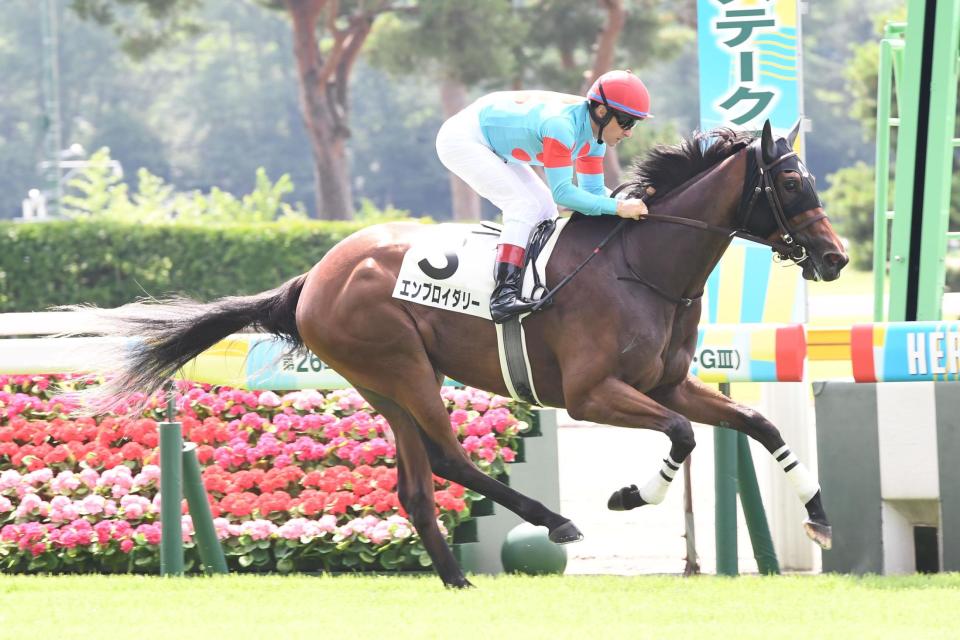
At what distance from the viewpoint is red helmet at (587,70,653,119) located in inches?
201

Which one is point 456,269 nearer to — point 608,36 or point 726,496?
point 726,496

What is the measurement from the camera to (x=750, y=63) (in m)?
6.51

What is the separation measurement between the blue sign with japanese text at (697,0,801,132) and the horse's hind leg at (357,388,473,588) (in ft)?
6.72

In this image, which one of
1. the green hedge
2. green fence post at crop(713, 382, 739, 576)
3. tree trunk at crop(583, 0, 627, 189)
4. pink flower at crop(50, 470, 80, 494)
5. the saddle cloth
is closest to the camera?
the saddle cloth

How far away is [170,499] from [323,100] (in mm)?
21983

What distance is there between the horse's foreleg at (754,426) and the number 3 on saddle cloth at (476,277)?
0.55 m

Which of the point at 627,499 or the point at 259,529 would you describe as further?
the point at 259,529

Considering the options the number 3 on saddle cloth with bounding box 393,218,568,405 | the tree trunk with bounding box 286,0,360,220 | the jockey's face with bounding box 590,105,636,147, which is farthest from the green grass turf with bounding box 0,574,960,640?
the tree trunk with bounding box 286,0,360,220

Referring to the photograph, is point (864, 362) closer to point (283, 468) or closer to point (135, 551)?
point (283, 468)

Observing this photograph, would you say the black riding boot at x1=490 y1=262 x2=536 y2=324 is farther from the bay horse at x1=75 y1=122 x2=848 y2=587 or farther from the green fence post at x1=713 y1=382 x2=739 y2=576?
the green fence post at x1=713 y1=382 x2=739 y2=576

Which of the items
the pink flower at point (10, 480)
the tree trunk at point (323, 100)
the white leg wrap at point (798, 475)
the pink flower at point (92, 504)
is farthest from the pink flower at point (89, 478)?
the tree trunk at point (323, 100)

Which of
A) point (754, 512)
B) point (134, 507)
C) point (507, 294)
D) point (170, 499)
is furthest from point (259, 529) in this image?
point (754, 512)

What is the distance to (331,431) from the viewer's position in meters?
6.42

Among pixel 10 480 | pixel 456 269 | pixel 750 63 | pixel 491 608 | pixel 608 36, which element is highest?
pixel 608 36
